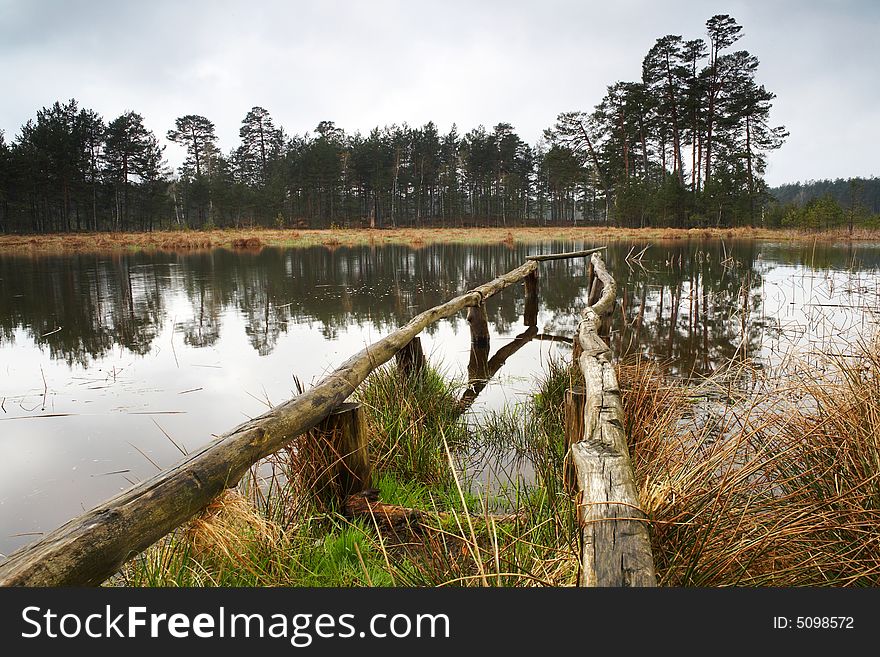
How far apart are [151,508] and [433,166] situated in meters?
82.1

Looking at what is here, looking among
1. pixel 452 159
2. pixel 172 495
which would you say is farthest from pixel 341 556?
pixel 452 159

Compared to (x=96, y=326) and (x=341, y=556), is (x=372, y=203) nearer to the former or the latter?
(x=96, y=326)

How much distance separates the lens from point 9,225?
6103 cm

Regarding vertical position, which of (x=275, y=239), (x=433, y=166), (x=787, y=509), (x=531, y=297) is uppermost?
(x=433, y=166)

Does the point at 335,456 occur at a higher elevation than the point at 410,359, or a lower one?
lower

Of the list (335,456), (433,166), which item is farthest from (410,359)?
(433,166)

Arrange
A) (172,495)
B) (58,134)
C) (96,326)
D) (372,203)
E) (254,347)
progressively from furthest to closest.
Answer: (372,203) < (58,134) < (96,326) < (254,347) < (172,495)

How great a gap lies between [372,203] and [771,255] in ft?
231

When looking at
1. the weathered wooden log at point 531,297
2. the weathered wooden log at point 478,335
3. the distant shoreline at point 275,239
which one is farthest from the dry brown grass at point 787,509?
the distant shoreline at point 275,239

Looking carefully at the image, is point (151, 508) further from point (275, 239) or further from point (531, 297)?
point (275, 239)

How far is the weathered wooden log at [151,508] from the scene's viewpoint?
1.68 meters

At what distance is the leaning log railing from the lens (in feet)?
5.37

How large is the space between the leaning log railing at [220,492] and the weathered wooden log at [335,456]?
0.36ft

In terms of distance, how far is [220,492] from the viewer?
2.54 meters
